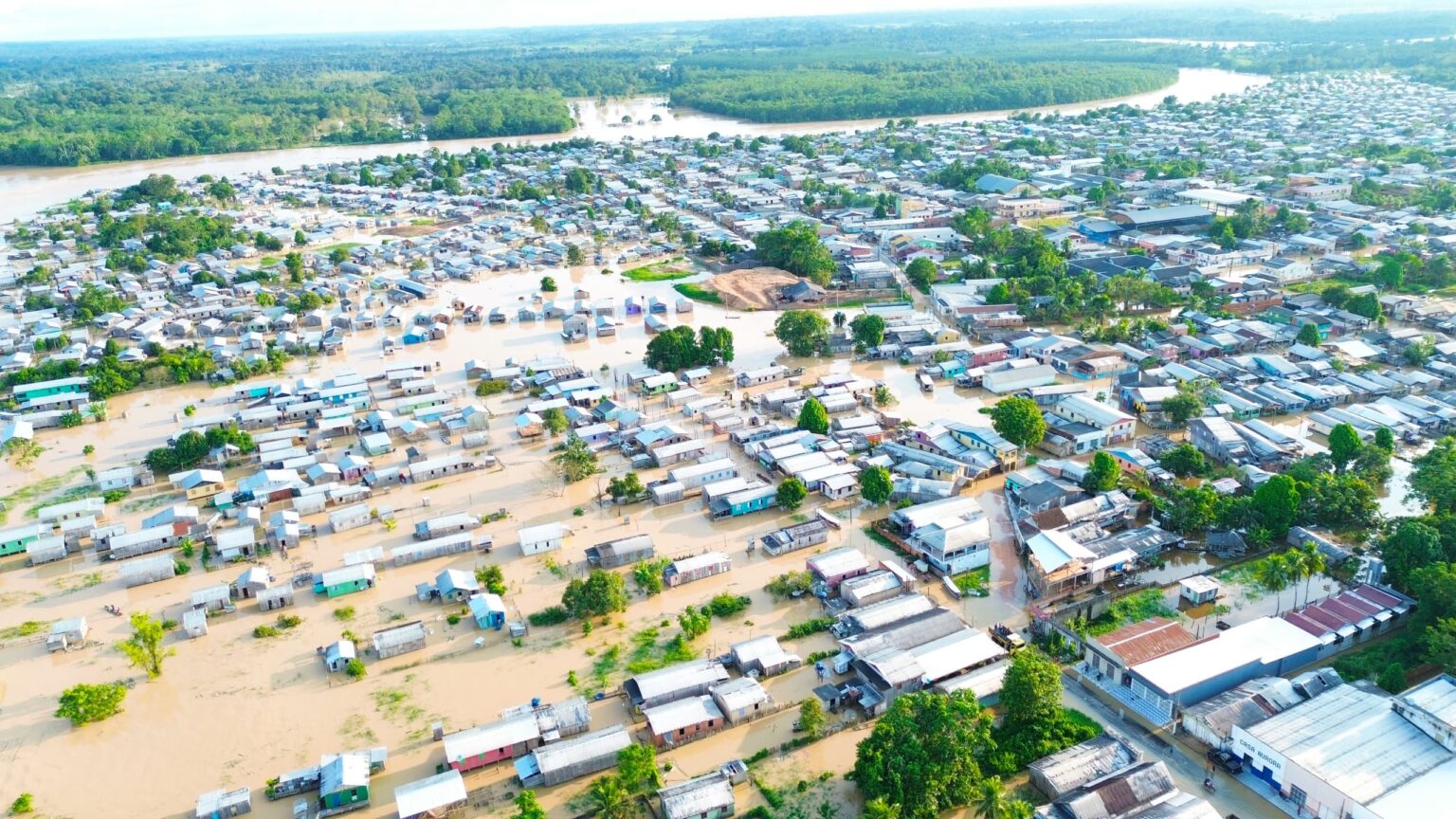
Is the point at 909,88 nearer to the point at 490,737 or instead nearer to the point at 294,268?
the point at 294,268

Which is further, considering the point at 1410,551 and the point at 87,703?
the point at 1410,551

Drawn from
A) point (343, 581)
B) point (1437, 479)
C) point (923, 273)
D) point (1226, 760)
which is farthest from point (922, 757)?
point (923, 273)

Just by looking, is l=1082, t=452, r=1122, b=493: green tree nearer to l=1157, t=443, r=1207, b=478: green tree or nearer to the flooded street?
l=1157, t=443, r=1207, b=478: green tree

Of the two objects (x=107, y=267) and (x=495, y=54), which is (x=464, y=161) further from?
(x=495, y=54)

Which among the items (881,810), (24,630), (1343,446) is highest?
(1343,446)

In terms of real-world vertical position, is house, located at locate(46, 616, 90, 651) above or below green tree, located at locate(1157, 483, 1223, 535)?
below

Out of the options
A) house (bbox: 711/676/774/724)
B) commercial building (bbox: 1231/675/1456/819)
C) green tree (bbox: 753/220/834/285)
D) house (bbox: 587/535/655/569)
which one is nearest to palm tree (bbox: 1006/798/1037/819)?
commercial building (bbox: 1231/675/1456/819)
